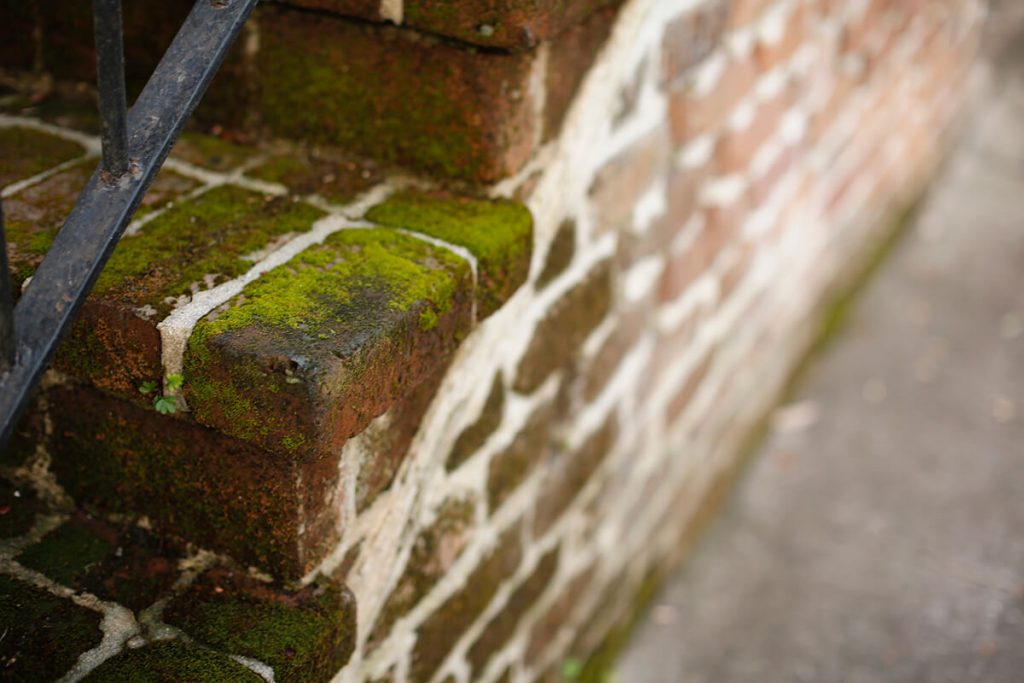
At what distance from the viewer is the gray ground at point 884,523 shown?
8.04 feet

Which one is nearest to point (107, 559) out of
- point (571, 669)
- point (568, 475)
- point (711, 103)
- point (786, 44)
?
point (568, 475)

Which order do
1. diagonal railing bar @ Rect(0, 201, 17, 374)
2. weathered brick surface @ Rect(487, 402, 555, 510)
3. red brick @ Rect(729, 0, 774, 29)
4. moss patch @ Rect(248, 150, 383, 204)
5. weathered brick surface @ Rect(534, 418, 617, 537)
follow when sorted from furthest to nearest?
red brick @ Rect(729, 0, 774, 29)
weathered brick surface @ Rect(534, 418, 617, 537)
weathered brick surface @ Rect(487, 402, 555, 510)
moss patch @ Rect(248, 150, 383, 204)
diagonal railing bar @ Rect(0, 201, 17, 374)

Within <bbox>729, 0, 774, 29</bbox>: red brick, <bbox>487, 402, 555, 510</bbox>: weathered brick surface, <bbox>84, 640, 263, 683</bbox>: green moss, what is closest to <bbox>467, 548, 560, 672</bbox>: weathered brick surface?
<bbox>487, 402, 555, 510</bbox>: weathered brick surface

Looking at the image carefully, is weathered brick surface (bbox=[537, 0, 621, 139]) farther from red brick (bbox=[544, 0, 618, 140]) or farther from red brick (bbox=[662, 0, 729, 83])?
red brick (bbox=[662, 0, 729, 83])

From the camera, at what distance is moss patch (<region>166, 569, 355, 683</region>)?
3.68ft

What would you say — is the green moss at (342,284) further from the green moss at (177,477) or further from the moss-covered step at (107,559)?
the moss-covered step at (107,559)

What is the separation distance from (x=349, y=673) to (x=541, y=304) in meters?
0.62

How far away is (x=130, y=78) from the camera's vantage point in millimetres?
1504

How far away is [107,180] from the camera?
0.96 metres

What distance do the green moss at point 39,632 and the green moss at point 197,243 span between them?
0.38 metres

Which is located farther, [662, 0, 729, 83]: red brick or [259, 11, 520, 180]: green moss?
[662, 0, 729, 83]: red brick

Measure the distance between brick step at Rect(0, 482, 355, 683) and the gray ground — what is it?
1.45 meters

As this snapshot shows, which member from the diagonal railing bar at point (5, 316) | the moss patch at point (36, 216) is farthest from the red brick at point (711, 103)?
the diagonal railing bar at point (5, 316)

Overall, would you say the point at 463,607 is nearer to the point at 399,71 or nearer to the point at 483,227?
the point at 483,227
